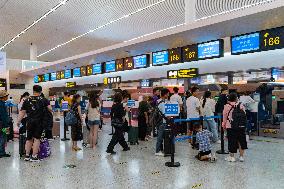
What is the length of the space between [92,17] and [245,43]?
6.50 metres

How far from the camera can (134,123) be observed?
889cm

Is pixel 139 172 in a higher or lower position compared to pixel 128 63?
lower

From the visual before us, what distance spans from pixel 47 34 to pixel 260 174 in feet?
42.7

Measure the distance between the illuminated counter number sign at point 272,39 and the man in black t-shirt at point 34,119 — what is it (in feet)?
17.7

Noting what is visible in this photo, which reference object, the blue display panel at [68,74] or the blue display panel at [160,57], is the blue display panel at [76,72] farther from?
the blue display panel at [160,57]

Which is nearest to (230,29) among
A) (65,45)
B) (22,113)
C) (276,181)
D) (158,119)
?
(158,119)

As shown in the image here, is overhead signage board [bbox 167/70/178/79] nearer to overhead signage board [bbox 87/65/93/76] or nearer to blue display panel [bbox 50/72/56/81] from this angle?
overhead signage board [bbox 87/65/93/76]

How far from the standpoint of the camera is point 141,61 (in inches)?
465

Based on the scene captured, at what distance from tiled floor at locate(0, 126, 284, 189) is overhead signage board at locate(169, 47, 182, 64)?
360 cm

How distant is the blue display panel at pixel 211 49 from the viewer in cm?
873

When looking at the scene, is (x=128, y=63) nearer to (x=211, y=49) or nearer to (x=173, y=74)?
(x=173, y=74)

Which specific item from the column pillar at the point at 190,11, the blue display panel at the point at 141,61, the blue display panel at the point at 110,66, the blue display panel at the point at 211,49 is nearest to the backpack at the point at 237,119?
the blue display panel at the point at 211,49

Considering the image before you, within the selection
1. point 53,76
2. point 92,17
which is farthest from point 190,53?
point 53,76

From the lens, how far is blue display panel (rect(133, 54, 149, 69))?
11645 millimetres
